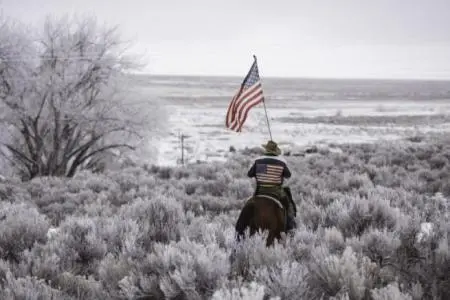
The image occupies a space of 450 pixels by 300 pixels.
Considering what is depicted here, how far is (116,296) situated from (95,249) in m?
1.72

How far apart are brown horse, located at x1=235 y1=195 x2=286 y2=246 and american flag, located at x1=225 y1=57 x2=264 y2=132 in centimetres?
384

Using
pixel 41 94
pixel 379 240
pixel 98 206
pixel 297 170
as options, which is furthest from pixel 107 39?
pixel 379 240

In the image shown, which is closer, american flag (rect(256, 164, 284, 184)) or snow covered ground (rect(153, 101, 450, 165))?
american flag (rect(256, 164, 284, 184))

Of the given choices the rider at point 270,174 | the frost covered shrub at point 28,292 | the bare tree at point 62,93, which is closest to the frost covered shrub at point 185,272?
the frost covered shrub at point 28,292

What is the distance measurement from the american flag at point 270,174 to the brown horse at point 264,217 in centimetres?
22

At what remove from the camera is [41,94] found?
68.0ft

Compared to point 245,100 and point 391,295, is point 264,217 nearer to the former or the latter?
point 391,295

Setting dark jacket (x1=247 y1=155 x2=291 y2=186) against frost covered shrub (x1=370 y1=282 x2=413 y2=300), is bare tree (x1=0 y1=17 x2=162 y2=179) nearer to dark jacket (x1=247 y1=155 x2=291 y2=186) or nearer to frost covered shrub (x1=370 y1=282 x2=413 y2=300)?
dark jacket (x1=247 y1=155 x2=291 y2=186)

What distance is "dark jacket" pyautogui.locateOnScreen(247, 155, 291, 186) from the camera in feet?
21.5

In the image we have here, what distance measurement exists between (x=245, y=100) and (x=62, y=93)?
12.9 m

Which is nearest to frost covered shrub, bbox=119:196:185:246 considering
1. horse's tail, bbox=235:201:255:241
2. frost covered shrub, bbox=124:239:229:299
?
horse's tail, bbox=235:201:255:241

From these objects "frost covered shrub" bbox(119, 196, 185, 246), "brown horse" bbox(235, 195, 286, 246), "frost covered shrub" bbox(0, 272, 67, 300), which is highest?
"brown horse" bbox(235, 195, 286, 246)

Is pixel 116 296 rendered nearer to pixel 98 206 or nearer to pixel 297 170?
pixel 98 206

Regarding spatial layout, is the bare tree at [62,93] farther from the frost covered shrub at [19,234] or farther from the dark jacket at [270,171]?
the dark jacket at [270,171]
